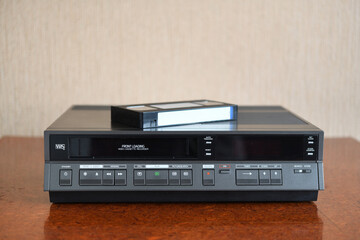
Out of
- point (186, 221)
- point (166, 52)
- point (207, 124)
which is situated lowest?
point (186, 221)

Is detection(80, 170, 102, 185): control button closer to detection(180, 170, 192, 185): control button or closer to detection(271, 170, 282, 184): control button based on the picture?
detection(180, 170, 192, 185): control button

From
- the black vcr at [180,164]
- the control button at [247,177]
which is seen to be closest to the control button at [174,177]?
the black vcr at [180,164]

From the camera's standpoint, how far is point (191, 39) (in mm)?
1538

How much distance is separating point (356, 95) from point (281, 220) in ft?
2.99

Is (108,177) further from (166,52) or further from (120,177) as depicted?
(166,52)

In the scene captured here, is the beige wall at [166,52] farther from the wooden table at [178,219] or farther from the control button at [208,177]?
the control button at [208,177]

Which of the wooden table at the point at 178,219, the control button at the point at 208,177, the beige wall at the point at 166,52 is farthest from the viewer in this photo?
the beige wall at the point at 166,52

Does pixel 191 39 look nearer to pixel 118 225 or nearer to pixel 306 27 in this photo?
pixel 306 27

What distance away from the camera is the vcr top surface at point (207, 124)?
859 millimetres

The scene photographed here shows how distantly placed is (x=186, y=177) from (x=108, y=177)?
0.42ft

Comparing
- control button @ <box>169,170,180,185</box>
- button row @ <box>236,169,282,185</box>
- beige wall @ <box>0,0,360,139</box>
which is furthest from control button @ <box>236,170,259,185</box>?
beige wall @ <box>0,0,360,139</box>

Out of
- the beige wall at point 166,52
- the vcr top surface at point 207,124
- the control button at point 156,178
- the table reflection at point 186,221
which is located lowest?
the table reflection at point 186,221

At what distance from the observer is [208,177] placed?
2.78 ft

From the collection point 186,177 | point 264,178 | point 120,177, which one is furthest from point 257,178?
point 120,177
